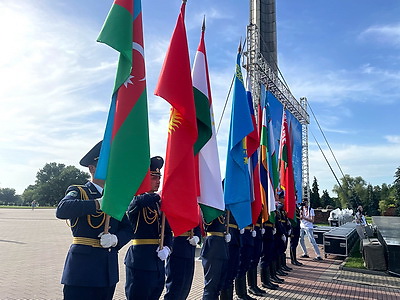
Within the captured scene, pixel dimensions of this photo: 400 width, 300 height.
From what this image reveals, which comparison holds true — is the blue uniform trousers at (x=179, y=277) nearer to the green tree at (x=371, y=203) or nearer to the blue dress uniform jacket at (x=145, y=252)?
the blue dress uniform jacket at (x=145, y=252)

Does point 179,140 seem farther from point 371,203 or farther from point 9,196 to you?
point 9,196

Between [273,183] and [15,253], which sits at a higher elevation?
[273,183]

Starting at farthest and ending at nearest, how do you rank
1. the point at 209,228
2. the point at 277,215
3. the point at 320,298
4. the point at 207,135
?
the point at 277,215
the point at 320,298
the point at 209,228
the point at 207,135

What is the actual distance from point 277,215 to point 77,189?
567 centimetres

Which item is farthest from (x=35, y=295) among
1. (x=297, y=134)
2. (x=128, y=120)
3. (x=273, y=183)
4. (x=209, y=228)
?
(x=297, y=134)

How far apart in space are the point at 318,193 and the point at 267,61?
30.1 meters

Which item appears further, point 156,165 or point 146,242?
point 156,165

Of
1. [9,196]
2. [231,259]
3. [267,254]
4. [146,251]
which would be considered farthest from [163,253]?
[9,196]

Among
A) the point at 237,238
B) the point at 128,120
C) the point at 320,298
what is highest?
the point at 128,120

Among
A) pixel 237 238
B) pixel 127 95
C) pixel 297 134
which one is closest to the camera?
pixel 127 95

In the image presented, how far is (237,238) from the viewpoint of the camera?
5.20 m

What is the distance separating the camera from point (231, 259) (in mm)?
5113

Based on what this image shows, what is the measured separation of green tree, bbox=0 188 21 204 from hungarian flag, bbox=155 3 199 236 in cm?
11151

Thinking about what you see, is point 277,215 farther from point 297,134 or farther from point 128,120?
point 297,134
